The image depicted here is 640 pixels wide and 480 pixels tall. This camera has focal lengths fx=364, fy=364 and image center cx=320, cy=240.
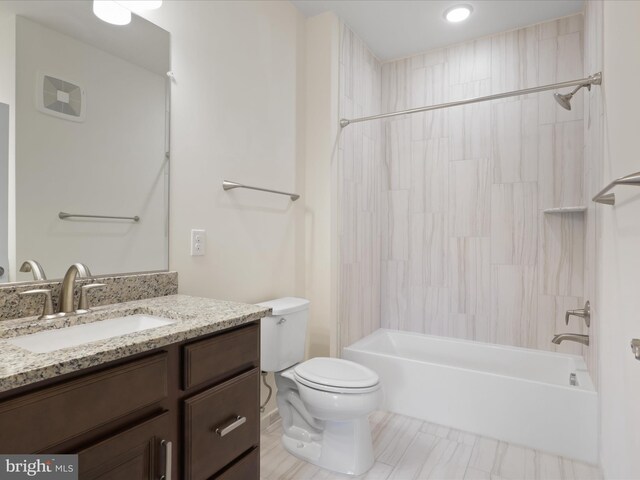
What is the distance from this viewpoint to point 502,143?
2615 mm

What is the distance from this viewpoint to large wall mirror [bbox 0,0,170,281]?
1.15m

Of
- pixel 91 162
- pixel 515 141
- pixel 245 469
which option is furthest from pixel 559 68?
pixel 245 469

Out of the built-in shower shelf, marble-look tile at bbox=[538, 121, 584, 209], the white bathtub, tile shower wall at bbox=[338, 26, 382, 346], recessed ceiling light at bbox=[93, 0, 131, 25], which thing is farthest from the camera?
tile shower wall at bbox=[338, 26, 382, 346]

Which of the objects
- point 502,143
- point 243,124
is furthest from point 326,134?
point 502,143

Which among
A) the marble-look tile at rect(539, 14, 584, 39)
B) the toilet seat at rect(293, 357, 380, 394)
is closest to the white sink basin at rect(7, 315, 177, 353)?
the toilet seat at rect(293, 357, 380, 394)

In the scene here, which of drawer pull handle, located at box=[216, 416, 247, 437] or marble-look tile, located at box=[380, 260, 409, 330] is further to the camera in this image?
marble-look tile, located at box=[380, 260, 409, 330]

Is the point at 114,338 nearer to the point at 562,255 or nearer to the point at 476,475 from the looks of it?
the point at 476,475

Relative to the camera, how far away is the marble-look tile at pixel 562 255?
2396 mm

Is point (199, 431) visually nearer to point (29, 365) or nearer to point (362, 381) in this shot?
point (29, 365)

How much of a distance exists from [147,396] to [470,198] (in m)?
2.50

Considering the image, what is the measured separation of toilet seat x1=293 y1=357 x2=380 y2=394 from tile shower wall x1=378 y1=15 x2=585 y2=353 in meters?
0.70

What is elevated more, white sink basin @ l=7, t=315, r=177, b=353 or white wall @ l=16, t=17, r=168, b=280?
white wall @ l=16, t=17, r=168, b=280

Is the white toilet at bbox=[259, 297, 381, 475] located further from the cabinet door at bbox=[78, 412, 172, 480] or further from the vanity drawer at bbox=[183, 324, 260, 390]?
the cabinet door at bbox=[78, 412, 172, 480]

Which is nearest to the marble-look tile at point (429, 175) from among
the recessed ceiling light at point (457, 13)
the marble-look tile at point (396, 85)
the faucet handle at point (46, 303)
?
the marble-look tile at point (396, 85)
